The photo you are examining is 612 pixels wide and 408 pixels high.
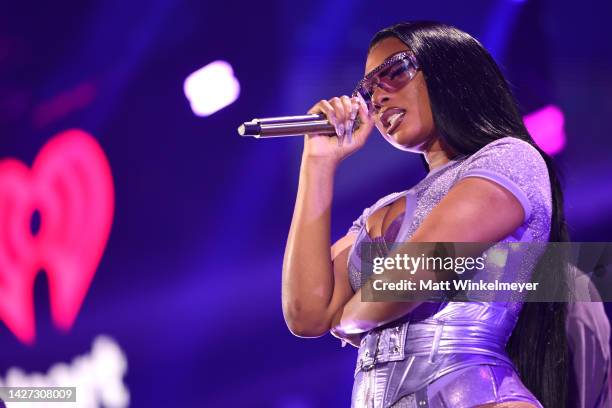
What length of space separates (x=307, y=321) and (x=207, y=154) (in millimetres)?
1749

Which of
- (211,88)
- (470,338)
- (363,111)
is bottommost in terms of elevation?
(470,338)

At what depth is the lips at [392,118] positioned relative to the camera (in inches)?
63.8

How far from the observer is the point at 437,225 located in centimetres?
134

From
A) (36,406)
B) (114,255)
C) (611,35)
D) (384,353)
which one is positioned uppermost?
(611,35)

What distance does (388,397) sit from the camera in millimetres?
1376

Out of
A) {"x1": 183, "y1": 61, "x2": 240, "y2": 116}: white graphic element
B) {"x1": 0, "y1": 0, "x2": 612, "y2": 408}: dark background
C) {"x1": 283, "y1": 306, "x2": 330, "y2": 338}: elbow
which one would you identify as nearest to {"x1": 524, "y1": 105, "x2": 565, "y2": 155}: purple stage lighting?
{"x1": 0, "y1": 0, "x2": 612, "y2": 408}: dark background

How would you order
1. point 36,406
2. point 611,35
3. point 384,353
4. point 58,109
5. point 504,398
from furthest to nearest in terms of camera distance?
1. point 58,109
2. point 611,35
3. point 36,406
4. point 384,353
5. point 504,398

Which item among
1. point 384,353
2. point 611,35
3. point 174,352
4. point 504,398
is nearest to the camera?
point 504,398

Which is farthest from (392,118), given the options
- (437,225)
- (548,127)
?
(548,127)

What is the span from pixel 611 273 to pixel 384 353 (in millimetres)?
676

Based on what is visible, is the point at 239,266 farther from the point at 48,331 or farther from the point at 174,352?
the point at 48,331

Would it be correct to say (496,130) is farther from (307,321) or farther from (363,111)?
(307,321)

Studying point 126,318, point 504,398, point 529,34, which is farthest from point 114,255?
point 504,398

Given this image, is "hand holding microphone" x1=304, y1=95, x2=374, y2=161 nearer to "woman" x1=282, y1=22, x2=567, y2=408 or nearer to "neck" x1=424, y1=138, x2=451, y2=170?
"woman" x1=282, y1=22, x2=567, y2=408
